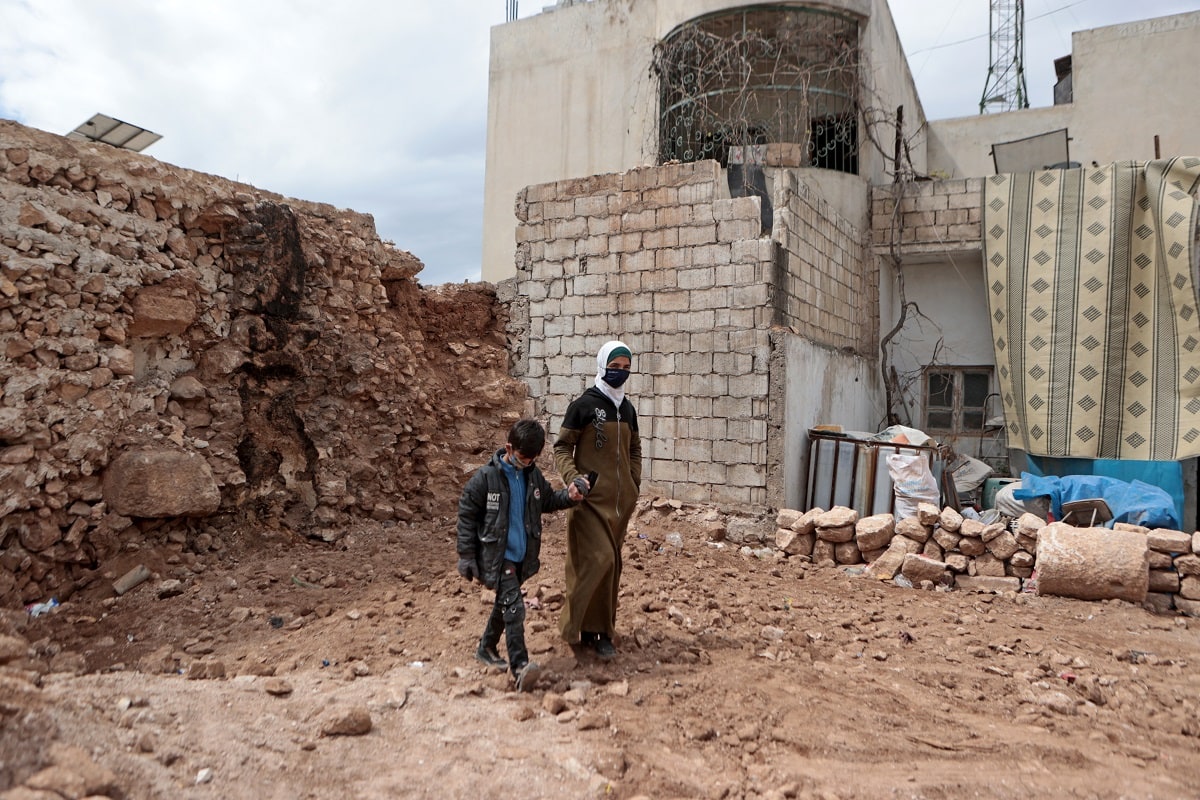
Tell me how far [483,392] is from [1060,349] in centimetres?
572

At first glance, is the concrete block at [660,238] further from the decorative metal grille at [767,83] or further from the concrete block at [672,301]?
the decorative metal grille at [767,83]

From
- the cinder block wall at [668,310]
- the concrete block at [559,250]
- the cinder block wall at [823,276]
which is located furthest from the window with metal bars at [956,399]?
the concrete block at [559,250]

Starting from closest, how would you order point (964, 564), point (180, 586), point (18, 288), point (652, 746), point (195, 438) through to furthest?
1. point (652, 746)
2. point (18, 288)
3. point (180, 586)
4. point (195, 438)
5. point (964, 564)

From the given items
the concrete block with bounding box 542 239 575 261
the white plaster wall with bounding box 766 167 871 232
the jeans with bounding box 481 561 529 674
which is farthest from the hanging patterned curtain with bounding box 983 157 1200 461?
the jeans with bounding box 481 561 529 674

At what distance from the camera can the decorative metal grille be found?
9266mm

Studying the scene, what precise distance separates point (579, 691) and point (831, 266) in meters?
5.89

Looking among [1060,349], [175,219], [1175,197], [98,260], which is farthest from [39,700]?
[1175,197]

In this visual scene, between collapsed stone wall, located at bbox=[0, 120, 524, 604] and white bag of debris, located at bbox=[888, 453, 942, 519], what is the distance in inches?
139

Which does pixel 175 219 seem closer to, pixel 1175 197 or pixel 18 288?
pixel 18 288

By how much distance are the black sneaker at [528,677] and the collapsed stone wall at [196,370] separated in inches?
115

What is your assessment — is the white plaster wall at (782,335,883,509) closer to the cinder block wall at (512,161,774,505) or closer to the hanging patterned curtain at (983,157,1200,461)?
the cinder block wall at (512,161,774,505)

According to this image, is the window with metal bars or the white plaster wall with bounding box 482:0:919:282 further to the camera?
the white plaster wall with bounding box 482:0:919:282

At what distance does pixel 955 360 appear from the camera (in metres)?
9.27

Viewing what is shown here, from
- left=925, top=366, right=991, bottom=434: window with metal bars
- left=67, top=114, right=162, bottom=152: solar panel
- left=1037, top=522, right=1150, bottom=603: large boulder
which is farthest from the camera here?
left=925, top=366, right=991, bottom=434: window with metal bars
